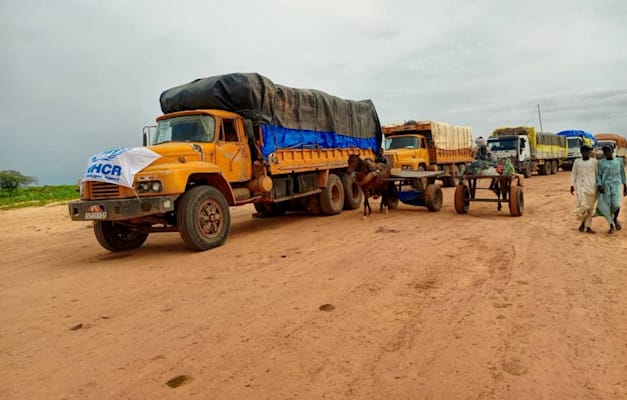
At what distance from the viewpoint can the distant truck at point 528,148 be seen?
24.4 metres

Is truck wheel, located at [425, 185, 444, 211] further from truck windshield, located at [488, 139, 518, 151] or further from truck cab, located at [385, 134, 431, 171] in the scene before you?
truck windshield, located at [488, 139, 518, 151]

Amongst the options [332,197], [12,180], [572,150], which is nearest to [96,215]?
[332,197]

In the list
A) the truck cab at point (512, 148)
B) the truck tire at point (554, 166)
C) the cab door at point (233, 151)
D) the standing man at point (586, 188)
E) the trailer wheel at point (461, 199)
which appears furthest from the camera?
the truck tire at point (554, 166)

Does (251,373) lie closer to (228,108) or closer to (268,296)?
(268,296)

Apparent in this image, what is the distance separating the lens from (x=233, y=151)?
9.16 m

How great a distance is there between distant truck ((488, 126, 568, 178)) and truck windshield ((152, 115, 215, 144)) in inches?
694

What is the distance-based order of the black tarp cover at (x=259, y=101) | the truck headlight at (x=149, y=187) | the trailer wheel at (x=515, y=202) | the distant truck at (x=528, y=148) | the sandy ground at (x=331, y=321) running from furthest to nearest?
the distant truck at (x=528, y=148)
the trailer wheel at (x=515, y=202)
the black tarp cover at (x=259, y=101)
the truck headlight at (x=149, y=187)
the sandy ground at (x=331, y=321)

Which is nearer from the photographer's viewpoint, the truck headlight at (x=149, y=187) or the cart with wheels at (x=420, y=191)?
the truck headlight at (x=149, y=187)

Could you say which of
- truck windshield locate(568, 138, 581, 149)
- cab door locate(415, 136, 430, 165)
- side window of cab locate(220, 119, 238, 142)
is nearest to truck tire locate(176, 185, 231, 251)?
side window of cab locate(220, 119, 238, 142)

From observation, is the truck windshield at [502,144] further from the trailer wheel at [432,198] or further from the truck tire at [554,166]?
the trailer wheel at [432,198]

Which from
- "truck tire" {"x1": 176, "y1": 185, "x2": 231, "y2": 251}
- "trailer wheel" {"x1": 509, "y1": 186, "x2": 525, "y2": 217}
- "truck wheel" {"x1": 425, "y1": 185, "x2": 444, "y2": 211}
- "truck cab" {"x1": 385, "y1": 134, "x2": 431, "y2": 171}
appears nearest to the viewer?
"truck tire" {"x1": 176, "y1": 185, "x2": 231, "y2": 251}

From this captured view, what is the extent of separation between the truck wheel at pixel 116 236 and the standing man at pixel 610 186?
8.35 meters

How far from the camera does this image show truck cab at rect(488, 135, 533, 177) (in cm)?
2419

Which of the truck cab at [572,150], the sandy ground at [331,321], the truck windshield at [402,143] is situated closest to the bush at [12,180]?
the truck windshield at [402,143]
